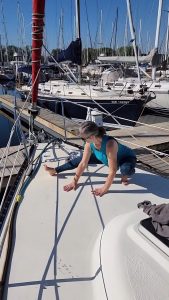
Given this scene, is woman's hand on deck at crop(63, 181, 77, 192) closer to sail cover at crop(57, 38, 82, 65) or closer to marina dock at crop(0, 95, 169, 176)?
marina dock at crop(0, 95, 169, 176)

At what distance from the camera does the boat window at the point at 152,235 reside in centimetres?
208

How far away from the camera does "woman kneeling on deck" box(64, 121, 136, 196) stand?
10.0ft

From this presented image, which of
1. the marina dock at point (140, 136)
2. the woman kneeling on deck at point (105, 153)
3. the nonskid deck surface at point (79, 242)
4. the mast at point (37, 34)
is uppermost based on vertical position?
the mast at point (37, 34)

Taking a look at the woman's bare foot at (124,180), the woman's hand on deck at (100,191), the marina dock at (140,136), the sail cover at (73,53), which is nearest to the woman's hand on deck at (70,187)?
the woman's hand on deck at (100,191)

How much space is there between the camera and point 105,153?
10.7 feet

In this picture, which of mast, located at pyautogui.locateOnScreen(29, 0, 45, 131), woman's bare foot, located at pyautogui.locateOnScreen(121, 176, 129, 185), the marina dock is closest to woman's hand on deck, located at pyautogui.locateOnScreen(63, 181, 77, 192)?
woman's bare foot, located at pyautogui.locateOnScreen(121, 176, 129, 185)

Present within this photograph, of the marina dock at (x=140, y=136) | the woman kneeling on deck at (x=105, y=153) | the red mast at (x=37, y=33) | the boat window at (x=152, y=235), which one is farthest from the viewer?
the marina dock at (x=140, y=136)

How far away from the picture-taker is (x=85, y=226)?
2.59m

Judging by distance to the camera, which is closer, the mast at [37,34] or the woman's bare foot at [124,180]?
the woman's bare foot at [124,180]

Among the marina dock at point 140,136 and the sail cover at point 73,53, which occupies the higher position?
the sail cover at point 73,53

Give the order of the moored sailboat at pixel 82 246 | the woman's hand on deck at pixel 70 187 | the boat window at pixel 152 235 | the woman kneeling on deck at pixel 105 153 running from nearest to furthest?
1. the moored sailboat at pixel 82 246
2. the boat window at pixel 152 235
3. the woman kneeling on deck at pixel 105 153
4. the woman's hand on deck at pixel 70 187

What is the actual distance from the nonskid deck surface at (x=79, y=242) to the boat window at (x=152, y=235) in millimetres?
41

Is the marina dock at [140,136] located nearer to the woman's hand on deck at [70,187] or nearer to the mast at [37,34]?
the mast at [37,34]

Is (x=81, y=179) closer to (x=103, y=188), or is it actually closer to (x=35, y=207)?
(x=103, y=188)
